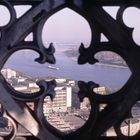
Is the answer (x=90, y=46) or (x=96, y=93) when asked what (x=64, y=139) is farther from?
(x=90, y=46)

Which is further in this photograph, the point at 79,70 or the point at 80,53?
the point at 79,70

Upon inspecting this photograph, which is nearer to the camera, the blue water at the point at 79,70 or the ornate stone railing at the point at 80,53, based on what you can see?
the ornate stone railing at the point at 80,53

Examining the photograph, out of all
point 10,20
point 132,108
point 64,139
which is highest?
point 10,20

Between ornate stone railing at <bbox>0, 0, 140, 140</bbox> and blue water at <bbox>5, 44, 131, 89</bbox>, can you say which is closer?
ornate stone railing at <bbox>0, 0, 140, 140</bbox>

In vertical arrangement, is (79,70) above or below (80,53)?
below

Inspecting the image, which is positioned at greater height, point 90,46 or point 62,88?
point 90,46

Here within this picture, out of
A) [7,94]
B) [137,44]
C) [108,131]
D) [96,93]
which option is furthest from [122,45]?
[7,94]

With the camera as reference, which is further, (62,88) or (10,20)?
(62,88)
